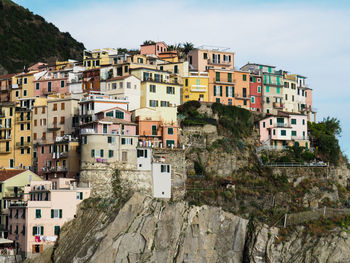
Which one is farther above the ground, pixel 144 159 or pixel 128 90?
pixel 128 90

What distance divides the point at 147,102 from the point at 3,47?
60549 mm

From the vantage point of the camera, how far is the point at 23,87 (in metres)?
108

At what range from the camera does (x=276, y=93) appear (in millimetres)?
111938

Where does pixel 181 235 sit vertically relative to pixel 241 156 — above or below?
below

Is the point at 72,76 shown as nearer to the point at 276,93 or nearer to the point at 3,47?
the point at 276,93

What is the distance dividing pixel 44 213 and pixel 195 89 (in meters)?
29.2

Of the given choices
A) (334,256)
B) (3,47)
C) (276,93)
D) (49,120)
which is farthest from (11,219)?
(3,47)

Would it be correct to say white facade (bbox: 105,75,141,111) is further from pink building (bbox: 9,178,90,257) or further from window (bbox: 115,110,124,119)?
pink building (bbox: 9,178,90,257)

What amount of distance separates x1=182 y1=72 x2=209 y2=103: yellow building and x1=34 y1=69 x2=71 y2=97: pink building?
53.3 feet

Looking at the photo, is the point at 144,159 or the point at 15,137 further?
the point at 15,137

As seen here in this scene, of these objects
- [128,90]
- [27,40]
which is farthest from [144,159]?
[27,40]

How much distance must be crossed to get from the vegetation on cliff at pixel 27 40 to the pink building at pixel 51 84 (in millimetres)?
37352

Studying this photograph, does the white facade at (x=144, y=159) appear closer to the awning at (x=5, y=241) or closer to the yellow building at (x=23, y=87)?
the awning at (x=5, y=241)

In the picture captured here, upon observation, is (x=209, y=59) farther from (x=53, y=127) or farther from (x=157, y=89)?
(x=53, y=127)
